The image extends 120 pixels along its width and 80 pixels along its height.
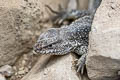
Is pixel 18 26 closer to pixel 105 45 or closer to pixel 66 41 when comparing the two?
pixel 66 41

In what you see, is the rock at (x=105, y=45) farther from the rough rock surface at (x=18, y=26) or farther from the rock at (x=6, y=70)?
the rock at (x=6, y=70)

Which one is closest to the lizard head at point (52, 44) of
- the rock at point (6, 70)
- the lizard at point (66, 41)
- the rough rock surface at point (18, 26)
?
the lizard at point (66, 41)

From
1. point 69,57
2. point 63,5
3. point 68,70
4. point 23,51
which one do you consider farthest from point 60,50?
point 63,5

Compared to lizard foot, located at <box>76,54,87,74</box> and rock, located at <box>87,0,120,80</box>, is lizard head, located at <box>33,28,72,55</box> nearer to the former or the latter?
lizard foot, located at <box>76,54,87,74</box>

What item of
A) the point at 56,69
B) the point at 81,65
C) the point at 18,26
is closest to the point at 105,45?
the point at 81,65

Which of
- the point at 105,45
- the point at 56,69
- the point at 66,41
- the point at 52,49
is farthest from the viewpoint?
the point at 66,41

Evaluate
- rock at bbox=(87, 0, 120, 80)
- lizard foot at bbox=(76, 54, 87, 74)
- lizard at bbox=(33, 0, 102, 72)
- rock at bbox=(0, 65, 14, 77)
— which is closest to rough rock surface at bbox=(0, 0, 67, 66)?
rock at bbox=(0, 65, 14, 77)
